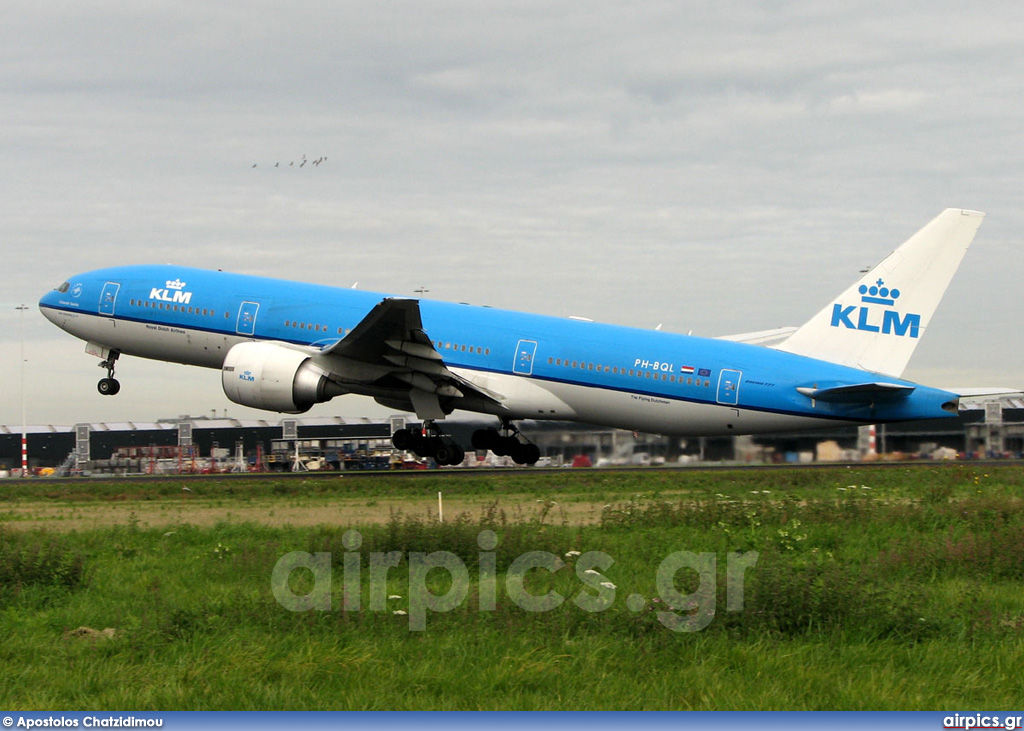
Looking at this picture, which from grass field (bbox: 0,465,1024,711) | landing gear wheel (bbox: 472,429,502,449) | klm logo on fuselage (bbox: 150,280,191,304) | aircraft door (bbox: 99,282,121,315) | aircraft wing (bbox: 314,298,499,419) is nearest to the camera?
grass field (bbox: 0,465,1024,711)

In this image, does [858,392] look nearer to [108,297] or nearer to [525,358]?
[525,358]

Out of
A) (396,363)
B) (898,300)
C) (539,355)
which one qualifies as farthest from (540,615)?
(898,300)

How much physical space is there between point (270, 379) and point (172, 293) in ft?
23.5

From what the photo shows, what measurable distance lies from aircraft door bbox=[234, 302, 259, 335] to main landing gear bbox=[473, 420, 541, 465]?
29.1 feet

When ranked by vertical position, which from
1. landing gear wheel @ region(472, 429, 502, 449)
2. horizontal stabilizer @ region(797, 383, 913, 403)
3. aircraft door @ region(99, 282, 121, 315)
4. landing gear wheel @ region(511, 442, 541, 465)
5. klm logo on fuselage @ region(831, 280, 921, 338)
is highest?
aircraft door @ region(99, 282, 121, 315)

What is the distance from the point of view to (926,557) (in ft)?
49.4

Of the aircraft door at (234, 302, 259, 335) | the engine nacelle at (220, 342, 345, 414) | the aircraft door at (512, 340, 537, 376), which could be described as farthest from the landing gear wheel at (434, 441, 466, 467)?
the aircraft door at (234, 302, 259, 335)

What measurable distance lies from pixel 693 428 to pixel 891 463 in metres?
10.7

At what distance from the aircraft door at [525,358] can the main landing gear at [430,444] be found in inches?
138

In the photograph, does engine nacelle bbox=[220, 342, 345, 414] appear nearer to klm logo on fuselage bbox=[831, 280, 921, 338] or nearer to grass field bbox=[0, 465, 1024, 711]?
grass field bbox=[0, 465, 1024, 711]

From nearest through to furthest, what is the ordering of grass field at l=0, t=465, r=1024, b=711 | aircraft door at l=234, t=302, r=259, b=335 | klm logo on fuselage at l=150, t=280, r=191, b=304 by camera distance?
1. grass field at l=0, t=465, r=1024, b=711
2. aircraft door at l=234, t=302, r=259, b=335
3. klm logo on fuselage at l=150, t=280, r=191, b=304

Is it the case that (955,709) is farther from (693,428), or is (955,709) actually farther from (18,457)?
(18,457)

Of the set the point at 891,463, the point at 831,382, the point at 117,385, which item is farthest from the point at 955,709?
the point at 117,385

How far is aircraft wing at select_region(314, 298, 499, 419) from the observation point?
33369 millimetres
